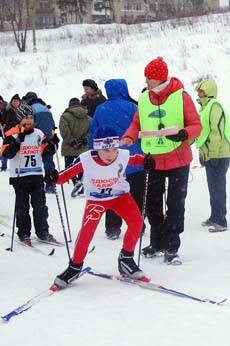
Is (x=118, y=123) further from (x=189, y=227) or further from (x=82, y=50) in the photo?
(x=82, y=50)

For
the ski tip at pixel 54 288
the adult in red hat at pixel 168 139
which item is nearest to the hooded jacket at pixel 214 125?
the adult in red hat at pixel 168 139

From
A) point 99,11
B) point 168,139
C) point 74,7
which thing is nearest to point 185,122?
point 168,139

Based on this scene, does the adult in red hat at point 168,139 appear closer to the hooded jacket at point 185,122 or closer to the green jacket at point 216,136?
the hooded jacket at point 185,122

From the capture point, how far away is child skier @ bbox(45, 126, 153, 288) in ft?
16.3

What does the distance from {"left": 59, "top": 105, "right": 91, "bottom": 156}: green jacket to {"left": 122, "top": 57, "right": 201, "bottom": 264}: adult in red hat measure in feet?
14.0

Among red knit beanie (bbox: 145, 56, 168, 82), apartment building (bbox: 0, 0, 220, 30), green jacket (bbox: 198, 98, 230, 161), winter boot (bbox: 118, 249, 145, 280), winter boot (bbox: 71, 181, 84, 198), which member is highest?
apartment building (bbox: 0, 0, 220, 30)

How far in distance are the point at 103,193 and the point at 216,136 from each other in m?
2.51

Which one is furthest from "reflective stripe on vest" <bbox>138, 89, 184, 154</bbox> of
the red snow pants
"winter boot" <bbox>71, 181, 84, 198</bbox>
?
"winter boot" <bbox>71, 181, 84, 198</bbox>

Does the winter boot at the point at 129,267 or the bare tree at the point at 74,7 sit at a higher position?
the bare tree at the point at 74,7

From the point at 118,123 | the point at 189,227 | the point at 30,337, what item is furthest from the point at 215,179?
the point at 30,337

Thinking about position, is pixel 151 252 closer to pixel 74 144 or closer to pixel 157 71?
pixel 157 71

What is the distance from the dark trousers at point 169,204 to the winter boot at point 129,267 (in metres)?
0.64

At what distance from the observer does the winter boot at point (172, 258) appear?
564 cm

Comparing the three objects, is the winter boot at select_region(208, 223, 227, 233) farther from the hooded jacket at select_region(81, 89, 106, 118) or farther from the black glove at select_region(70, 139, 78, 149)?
the hooded jacket at select_region(81, 89, 106, 118)
